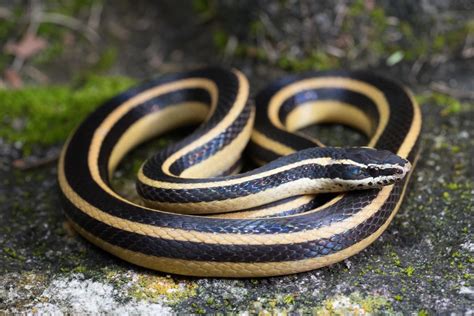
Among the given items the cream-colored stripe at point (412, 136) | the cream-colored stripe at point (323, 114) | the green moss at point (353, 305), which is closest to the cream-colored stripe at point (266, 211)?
the green moss at point (353, 305)

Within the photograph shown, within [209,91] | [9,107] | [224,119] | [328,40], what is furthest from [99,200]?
[328,40]

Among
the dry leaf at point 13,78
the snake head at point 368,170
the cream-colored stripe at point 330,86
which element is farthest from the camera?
the dry leaf at point 13,78

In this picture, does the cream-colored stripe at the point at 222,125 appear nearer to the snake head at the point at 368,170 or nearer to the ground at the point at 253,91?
the ground at the point at 253,91

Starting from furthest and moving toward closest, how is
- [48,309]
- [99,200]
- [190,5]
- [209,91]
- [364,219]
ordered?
[190,5], [209,91], [99,200], [364,219], [48,309]

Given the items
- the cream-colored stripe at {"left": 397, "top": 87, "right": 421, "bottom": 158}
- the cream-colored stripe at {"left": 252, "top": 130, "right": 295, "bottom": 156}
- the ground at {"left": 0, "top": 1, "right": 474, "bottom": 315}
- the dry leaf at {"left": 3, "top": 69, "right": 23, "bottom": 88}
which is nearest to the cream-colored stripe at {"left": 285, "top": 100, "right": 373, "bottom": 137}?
the ground at {"left": 0, "top": 1, "right": 474, "bottom": 315}

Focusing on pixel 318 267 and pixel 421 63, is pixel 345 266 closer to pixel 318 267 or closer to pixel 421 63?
pixel 318 267
